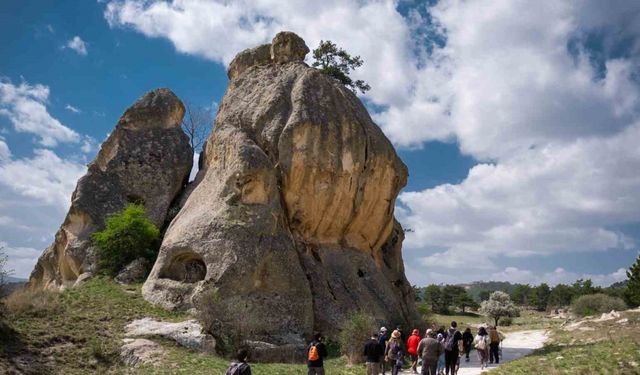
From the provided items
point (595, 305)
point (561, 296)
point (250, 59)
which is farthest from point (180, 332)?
point (561, 296)

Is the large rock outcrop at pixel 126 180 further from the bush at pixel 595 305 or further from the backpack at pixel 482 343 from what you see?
the bush at pixel 595 305

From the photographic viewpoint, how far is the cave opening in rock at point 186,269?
74.9 ft

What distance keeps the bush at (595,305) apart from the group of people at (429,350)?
44842 mm

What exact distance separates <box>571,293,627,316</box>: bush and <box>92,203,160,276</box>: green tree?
49034 millimetres

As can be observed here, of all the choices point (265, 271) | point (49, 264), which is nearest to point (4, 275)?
point (265, 271)

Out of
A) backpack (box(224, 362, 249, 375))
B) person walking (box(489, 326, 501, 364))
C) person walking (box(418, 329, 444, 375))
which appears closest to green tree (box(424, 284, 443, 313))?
person walking (box(489, 326, 501, 364))

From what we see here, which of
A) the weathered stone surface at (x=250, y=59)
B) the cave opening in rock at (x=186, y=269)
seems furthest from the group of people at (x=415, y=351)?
the weathered stone surface at (x=250, y=59)

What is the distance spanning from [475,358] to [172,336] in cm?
1299

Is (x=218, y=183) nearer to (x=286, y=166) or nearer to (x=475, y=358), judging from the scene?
(x=286, y=166)

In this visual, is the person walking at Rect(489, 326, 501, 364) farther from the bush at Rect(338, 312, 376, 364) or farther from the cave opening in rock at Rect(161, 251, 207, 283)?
the cave opening in rock at Rect(161, 251, 207, 283)

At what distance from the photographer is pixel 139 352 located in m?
17.2

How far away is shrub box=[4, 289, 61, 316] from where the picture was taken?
62.2 feet

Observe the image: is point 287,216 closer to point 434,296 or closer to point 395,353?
point 395,353

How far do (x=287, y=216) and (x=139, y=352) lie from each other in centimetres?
1012
